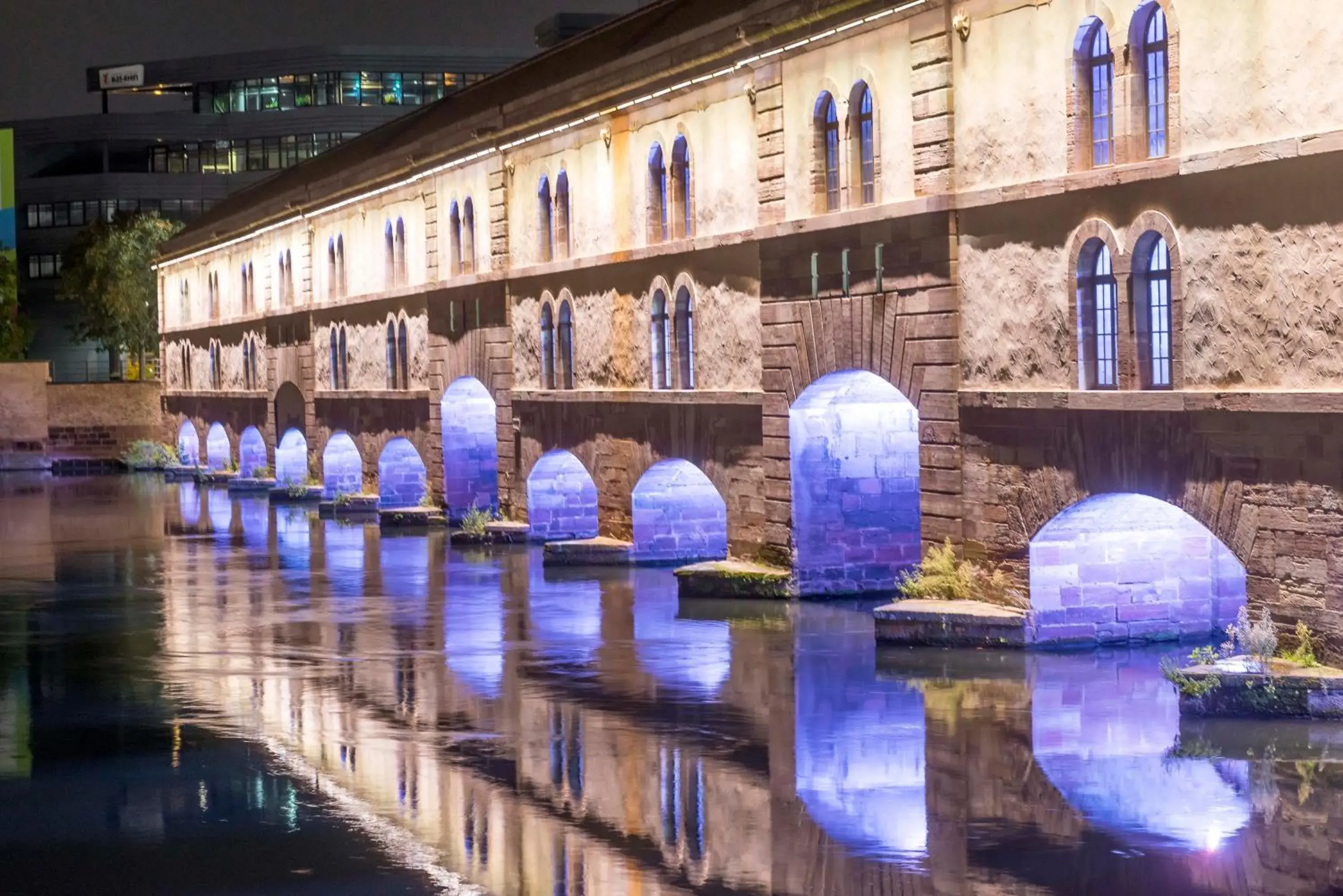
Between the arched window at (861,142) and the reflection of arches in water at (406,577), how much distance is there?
301 inches

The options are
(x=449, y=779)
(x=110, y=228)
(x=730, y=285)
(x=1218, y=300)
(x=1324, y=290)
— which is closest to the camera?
(x=449, y=779)

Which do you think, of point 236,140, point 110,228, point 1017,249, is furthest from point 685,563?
point 236,140

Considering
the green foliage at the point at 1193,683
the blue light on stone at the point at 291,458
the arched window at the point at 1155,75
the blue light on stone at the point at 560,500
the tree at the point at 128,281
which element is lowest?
the green foliage at the point at 1193,683

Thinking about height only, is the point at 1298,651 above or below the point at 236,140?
below

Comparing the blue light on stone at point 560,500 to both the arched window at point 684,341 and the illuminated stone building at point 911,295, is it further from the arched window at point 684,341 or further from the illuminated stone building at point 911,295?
the arched window at point 684,341

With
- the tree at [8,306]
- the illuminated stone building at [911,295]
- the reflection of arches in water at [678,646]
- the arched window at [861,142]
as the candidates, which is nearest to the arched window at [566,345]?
the illuminated stone building at [911,295]

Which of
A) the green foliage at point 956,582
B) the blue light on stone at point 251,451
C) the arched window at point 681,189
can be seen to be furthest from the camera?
the blue light on stone at point 251,451

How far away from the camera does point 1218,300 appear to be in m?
17.8

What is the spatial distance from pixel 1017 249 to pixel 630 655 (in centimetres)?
592

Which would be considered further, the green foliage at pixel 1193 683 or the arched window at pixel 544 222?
the arched window at pixel 544 222

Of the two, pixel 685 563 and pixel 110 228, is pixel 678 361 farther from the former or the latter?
pixel 110 228

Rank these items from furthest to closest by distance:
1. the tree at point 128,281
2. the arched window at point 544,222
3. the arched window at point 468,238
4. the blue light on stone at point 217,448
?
the tree at point 128,281
the blue light on stone at point 217,448
the arched window at point 468,238
the arched window at point 544,222

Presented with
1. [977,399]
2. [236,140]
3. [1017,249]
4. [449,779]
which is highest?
[236,140]

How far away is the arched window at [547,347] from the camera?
113ft
